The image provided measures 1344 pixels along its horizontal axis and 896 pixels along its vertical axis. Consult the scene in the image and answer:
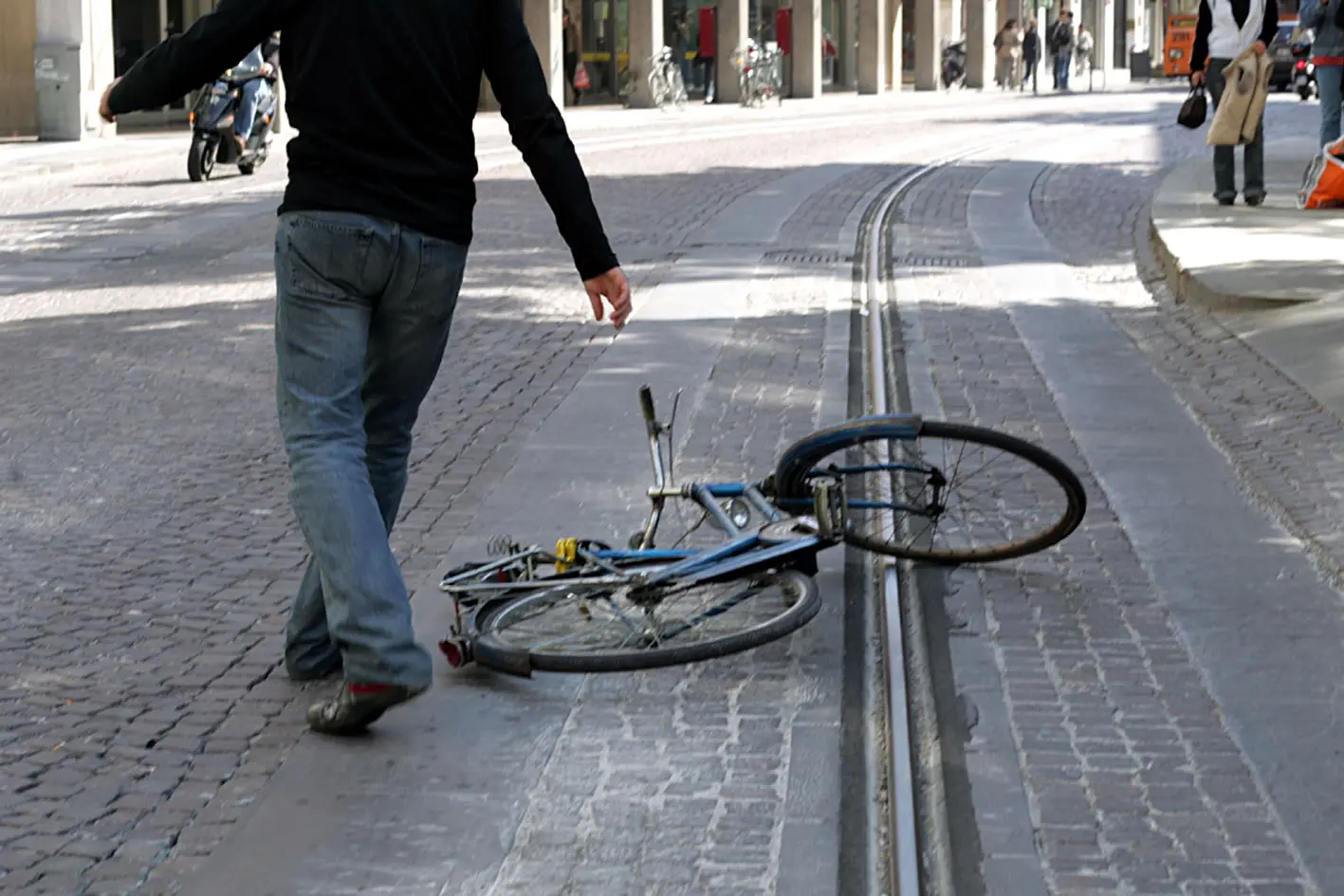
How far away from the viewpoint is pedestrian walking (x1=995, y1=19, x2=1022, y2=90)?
180ft

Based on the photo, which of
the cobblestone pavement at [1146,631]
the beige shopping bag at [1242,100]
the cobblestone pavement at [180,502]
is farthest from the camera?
the beige shopping bag at [1242,100]

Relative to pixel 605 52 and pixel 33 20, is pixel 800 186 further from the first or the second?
pixel 605 52

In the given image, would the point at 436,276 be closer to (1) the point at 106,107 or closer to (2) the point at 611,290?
(2) the point at 611,290

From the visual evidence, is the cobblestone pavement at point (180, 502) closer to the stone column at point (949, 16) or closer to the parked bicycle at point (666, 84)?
the parked bicycle at point (666, 84)

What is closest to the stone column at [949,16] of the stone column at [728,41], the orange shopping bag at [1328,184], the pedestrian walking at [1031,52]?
the pedestrian walking at [1031,52]

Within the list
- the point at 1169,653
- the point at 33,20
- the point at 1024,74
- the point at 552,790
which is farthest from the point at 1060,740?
the point at 1024,74

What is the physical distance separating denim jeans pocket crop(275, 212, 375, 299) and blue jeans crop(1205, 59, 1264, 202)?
11.6 meters

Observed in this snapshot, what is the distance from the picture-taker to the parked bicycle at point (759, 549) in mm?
4922

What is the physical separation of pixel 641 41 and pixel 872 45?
41.6 feet

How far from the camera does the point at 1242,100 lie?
1431cm

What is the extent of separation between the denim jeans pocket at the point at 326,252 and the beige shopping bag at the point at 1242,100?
36.5 feet

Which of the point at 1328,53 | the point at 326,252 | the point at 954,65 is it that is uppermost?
the point at 954,65

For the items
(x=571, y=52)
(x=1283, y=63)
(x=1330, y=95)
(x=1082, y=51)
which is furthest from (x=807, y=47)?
(x=1330, y=95)

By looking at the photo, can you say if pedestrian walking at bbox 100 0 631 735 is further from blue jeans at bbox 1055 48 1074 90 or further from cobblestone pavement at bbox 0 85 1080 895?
blue jeans at bbox 1055 48 1074 90
